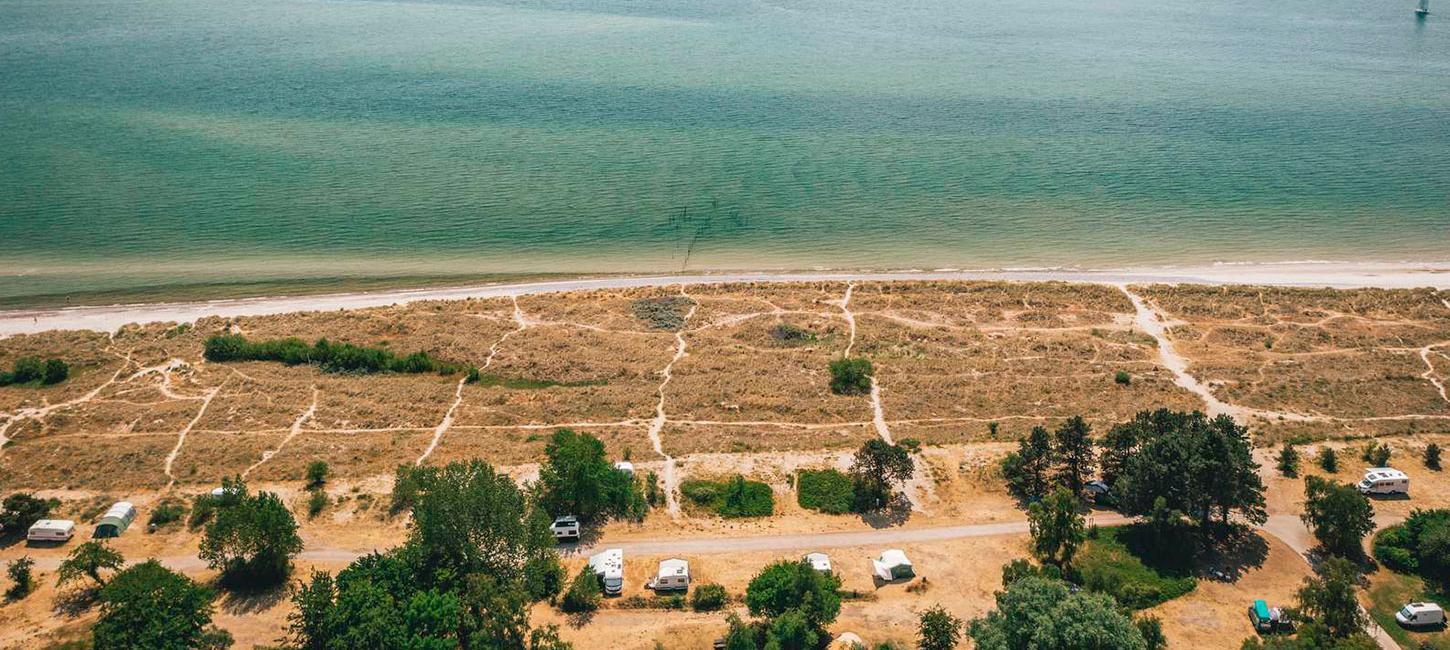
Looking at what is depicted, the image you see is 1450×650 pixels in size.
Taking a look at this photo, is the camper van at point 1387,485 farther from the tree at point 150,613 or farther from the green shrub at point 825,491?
the tree at point 150,613

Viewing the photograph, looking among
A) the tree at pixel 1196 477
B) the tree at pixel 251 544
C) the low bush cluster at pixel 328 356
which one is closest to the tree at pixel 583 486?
the tree at pixel 251 544

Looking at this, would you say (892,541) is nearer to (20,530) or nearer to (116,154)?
(20,530)

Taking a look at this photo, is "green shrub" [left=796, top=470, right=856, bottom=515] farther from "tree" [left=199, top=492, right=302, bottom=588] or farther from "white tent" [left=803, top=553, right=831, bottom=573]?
"tree" [left=199, top=492, right=302, bottom=588]

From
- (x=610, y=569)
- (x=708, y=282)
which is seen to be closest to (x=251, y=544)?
(x=610, y=569)

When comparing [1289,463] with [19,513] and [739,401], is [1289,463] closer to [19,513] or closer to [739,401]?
[739,401]

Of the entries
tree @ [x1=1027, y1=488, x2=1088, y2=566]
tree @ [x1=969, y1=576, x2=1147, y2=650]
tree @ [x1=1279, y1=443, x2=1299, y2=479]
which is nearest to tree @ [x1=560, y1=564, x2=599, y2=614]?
tree @ [x1=969, y1=576, x2=1147, y2=650]

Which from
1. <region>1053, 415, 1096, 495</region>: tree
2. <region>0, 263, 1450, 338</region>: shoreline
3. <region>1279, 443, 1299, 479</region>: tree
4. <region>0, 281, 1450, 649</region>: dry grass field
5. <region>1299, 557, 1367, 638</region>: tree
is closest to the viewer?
<region>1299, 557, 1367, 638</region>: tree

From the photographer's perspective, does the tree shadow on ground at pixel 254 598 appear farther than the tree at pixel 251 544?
No
